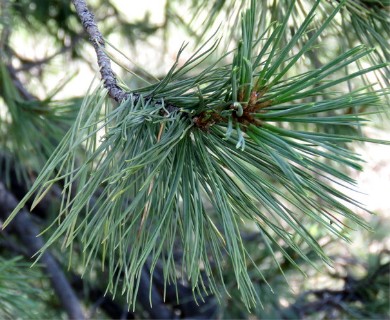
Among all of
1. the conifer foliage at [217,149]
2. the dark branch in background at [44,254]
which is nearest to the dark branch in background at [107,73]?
the conifer foliage at [217,149]

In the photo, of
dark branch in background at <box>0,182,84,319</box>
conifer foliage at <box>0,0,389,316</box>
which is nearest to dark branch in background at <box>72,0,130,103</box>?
conifer foliage at <box>0,0,389,316</box>

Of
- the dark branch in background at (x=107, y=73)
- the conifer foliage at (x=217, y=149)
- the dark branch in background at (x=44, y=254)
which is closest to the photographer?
the conifer foliage at (x=217, y=149)

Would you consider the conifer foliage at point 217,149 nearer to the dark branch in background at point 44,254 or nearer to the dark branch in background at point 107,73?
the dark branch in background at point 107,73

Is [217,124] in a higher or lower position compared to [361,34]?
lower

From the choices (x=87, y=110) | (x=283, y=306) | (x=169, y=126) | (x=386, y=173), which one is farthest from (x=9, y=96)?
(x=386, y=173)

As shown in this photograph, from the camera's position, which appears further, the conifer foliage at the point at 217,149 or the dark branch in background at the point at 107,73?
the dark branch in background at the point at 107,73

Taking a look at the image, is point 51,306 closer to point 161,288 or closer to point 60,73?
point 161,288

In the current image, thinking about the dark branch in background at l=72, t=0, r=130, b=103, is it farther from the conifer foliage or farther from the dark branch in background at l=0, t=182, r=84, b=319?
the dark branch in background at l=0, t=182, r=84, b=319

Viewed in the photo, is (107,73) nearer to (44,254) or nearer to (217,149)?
(217,149)
